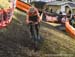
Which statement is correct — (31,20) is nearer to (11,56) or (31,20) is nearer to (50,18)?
(11,56)

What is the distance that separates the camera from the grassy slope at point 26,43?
13.3 meters

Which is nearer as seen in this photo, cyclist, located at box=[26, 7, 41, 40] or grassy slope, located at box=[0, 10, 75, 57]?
grassy slope, located at box=[0, 10, 75, 57]

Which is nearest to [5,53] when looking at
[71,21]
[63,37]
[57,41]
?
[57,41]

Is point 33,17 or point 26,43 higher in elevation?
point 33,17

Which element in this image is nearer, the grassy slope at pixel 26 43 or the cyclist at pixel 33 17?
the grassy slope at pixel 26 43

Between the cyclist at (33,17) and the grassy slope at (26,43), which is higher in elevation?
the cyclist at (33,17)

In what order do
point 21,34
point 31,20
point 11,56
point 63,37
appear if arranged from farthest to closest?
point 63,37
point 21,34
point 31,20
point 11,56

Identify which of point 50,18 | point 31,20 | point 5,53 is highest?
point 31,20

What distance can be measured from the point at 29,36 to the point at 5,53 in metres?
2.75

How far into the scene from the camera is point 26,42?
47.8 feet

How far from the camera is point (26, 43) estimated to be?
14.4m

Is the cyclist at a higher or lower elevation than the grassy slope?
higher

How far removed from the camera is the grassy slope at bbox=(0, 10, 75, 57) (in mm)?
13297

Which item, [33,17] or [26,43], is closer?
[33,17]
